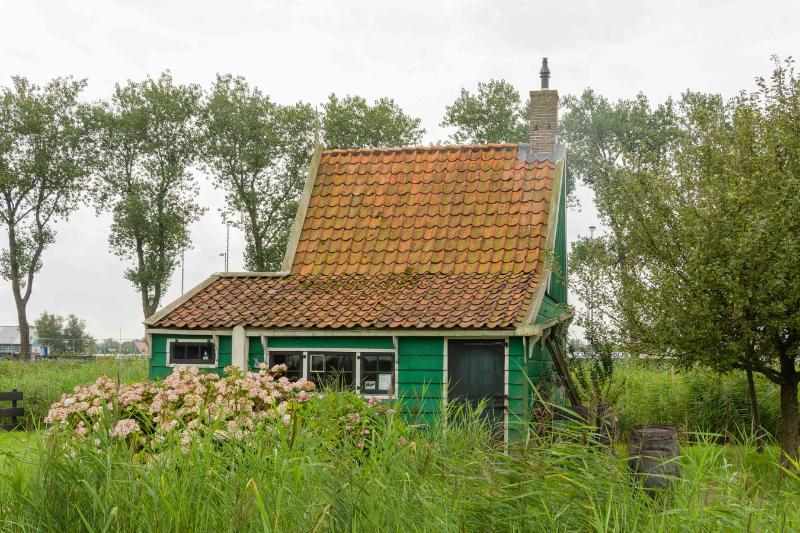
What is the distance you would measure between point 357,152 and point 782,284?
1087 cm

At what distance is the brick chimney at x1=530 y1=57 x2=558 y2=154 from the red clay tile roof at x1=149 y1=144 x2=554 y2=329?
0.51 metres

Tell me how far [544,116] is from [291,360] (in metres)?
8.17

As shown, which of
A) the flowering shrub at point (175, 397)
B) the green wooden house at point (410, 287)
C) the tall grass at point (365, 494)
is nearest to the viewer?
the tall grass at point (365, 494)

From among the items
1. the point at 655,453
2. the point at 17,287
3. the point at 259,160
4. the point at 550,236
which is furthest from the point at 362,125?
the point at 655,453

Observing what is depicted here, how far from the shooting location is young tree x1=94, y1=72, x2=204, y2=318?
37.8 meters

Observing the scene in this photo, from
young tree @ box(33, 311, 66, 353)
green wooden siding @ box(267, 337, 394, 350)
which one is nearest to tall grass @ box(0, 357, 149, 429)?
green wooden siding @ box(267, 337, 394, 350)

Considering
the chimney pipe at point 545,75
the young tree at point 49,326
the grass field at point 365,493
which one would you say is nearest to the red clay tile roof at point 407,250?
the chimney pipe at point 545,75

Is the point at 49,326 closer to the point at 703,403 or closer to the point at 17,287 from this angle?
the point at 17,287

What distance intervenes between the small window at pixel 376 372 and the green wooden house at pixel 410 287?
0.02 meters

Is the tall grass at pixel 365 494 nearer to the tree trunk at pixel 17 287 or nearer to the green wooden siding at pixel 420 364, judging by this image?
the green wooden siding at pixel 420 364

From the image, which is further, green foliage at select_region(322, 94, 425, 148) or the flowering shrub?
green foliage at select_region(322, 94, 425, 148)

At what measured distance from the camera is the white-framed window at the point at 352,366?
14.6 m

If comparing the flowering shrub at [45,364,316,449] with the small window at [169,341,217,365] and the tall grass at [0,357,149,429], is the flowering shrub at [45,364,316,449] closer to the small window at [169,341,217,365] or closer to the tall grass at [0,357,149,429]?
the small window at [169,341,217,365]

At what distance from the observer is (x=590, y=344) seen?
16031mm
